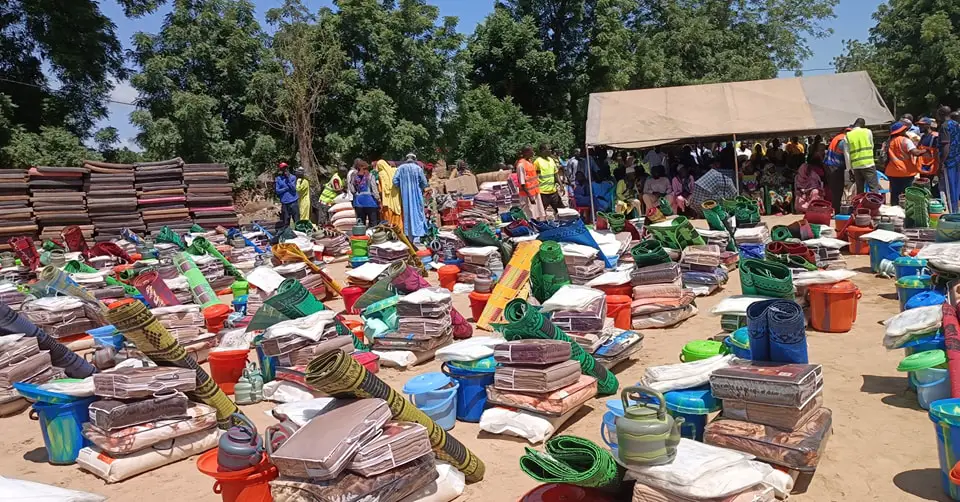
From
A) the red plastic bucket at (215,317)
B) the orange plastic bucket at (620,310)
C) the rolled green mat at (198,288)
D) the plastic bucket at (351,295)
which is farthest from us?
the rolled green mat at (198,288)

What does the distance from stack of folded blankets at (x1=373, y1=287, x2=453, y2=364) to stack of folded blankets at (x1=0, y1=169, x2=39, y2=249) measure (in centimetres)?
1327

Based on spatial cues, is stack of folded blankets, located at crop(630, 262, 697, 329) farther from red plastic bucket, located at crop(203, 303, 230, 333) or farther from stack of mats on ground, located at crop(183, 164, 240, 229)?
stack of mats on ground, located at crop(183, 164, 240, 229)

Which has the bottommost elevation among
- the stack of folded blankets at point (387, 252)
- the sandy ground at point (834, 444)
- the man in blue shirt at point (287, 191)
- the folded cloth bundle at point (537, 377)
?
the sandy ground at point (834, 444)

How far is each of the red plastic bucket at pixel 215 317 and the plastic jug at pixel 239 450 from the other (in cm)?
421

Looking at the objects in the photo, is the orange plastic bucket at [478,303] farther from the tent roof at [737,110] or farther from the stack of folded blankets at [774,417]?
the tent roof at [737,110]

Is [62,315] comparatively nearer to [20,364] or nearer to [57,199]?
[20,364]

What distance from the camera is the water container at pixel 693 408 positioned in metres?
3.96

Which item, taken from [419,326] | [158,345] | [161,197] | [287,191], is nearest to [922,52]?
[287,191]

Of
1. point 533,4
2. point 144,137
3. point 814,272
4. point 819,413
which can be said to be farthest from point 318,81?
point 819,413

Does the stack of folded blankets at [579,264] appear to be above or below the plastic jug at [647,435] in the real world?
above

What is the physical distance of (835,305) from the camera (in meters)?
6.39

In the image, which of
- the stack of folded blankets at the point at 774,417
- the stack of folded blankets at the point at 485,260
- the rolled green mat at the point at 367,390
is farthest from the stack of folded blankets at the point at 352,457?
the stack of folded blankets at the point at 485,260

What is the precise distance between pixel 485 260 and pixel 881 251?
4.86 m

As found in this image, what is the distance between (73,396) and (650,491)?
12.7ft
